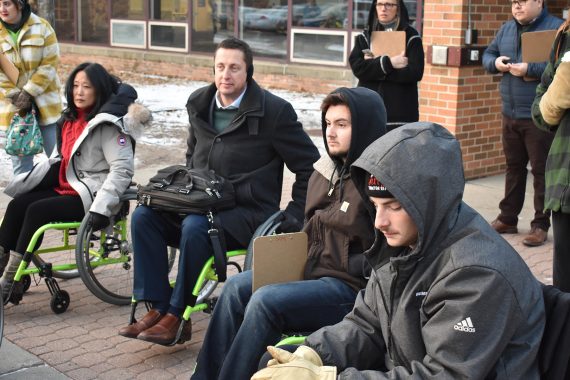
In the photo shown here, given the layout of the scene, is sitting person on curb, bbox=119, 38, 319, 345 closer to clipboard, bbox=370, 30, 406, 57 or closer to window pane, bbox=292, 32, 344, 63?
clipboard, bbox=370, 30, 406, 57

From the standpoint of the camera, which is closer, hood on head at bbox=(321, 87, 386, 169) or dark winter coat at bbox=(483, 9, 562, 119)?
hood on head at bbox=(321, 87, 386, 169)

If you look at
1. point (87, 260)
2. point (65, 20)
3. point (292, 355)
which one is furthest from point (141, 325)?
point (65, 20)

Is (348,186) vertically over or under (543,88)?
under

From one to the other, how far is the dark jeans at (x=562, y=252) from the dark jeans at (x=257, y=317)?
4.08 ft

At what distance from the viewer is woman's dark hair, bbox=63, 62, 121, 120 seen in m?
5.62

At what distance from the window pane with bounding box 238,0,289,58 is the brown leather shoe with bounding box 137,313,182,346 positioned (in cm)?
1289

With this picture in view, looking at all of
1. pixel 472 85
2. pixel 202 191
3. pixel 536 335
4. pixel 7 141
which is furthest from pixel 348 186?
pixel 472 85

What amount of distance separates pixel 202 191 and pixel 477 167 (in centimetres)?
491

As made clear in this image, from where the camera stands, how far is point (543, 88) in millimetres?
4961

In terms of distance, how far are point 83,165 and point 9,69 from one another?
6.51ft

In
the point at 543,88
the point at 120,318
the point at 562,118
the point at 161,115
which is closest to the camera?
the point at 562,118

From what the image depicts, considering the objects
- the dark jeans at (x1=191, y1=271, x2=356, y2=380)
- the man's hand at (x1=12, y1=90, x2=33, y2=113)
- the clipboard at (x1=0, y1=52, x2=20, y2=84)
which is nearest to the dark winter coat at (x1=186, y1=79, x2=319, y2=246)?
the dark jeans at (x1=191, y1=271, x2=356, y2=380)

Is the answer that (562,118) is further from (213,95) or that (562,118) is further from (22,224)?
(22,224)

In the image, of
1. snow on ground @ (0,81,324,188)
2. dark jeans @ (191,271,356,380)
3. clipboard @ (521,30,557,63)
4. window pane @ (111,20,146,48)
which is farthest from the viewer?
window pane @ (111,20,146,48)
